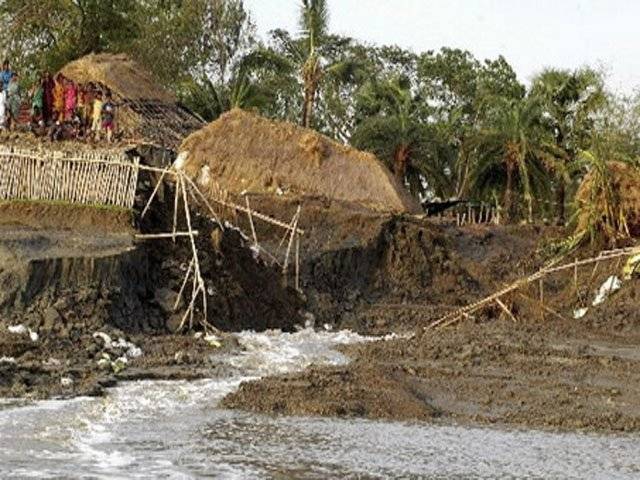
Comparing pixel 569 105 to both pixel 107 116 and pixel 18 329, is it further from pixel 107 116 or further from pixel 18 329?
pixel 18 329

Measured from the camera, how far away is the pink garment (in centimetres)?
2623

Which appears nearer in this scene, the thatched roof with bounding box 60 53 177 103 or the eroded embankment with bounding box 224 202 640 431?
the eroded embankment with bounding box 224 202 640 431

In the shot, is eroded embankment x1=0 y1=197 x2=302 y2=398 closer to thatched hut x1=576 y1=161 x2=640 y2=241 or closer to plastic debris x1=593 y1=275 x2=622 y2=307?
plastic debris x1=593 y1=275 x2=622 y2=307

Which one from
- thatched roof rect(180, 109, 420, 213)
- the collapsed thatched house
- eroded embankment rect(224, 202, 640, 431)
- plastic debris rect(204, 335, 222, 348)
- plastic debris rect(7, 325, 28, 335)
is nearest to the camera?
eroded embankment rect(224, 202, 640, 431)

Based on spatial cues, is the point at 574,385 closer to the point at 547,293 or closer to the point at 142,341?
the point at 142,341

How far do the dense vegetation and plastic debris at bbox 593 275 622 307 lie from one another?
17728mm

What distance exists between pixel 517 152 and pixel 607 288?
20022mm

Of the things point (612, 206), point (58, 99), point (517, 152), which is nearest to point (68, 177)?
point (58, 99)

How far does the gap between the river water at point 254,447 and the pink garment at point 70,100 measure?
12404mm

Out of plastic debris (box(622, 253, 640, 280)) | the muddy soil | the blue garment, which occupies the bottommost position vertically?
the muddy soil

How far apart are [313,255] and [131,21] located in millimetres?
18527

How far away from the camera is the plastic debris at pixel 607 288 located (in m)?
24.9

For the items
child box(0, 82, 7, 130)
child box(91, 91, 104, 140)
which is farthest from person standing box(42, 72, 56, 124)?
child box(0, 82, 7, 130)

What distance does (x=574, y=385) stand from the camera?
16.1 meters
